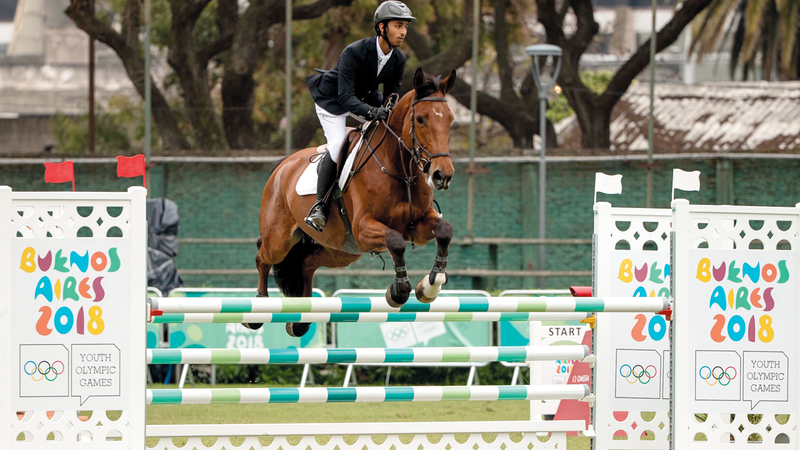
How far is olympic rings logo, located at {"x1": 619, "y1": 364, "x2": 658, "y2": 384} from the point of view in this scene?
209 inches

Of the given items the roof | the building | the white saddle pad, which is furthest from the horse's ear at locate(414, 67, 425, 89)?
the building

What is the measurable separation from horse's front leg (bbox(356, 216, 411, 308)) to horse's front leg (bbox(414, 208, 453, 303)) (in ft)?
0.28

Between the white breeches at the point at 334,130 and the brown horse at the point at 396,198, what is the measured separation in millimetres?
303

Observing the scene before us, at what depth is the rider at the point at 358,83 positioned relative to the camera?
5102mm

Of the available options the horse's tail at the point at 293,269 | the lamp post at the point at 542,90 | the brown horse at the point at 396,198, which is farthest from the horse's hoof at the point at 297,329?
the lamp post at the point at 542,90

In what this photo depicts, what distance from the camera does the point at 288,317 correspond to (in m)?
4.95

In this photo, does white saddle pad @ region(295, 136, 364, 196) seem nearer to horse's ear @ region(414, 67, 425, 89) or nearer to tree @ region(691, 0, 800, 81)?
horse's ear @ region(414, 67, 425, 89)

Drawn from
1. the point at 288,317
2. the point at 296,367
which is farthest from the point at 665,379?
the point at 296,367

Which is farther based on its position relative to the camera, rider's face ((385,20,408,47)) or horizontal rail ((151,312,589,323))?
rider's face ((385,20,408,47))

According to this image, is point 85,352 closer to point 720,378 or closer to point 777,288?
point 720,378

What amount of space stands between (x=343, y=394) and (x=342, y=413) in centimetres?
383

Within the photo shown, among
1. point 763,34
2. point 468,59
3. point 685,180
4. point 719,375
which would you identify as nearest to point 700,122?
point 468,59

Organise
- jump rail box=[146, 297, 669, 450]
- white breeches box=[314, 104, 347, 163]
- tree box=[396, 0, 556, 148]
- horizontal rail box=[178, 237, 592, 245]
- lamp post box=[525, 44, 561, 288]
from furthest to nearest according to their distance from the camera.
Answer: tree box=[396, 0, 556, 148]
horizontal rail box=[178, 237, 592, 245]
lamp post box=[525, 44, 561, 288]
white breeches box=[314, 104, 347, 163]
jump rail box=[146, 297, 669, 450]

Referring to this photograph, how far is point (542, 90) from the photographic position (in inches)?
451
